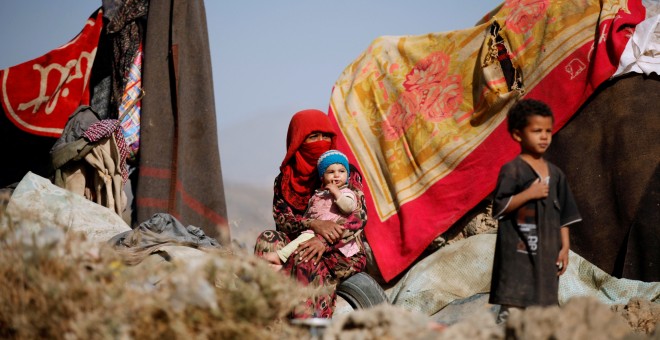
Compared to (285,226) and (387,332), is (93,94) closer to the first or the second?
(285,226)

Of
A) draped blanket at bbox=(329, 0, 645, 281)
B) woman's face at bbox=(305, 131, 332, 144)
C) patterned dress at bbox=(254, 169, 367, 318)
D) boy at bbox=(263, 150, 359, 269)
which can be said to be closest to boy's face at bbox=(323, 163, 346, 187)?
boy at bbox=(263, 150, 359, 269)

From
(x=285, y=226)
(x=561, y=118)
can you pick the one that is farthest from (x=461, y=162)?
(x=285, y=226)

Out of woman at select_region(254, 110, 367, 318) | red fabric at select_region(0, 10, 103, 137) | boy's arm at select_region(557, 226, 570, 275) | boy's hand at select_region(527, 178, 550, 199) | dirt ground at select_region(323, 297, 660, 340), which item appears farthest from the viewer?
red fabric at select_region(0, 10, 103, 137)

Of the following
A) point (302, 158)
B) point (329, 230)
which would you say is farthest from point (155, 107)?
point (329, 230)

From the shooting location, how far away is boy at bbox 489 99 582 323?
10.9ft

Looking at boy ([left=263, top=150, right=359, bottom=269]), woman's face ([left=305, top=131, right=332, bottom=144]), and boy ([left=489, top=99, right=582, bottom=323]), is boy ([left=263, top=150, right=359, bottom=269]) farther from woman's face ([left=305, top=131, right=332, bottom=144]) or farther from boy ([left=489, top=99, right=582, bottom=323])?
boy ([left=489, top=99, right=582, bottom=323])

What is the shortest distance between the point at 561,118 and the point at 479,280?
1.36 metres

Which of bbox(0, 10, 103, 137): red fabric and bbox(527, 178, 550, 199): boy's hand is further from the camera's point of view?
bbox(0, 10, 103, 137): red fabric

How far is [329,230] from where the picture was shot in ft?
16.4

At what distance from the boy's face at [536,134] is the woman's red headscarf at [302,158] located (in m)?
2.41

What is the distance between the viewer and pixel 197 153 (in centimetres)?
746

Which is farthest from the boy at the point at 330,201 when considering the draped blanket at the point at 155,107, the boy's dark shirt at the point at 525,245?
the draped blanket at the point at 155,107

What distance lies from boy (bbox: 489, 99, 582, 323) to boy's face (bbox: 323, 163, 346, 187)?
72.4 inches

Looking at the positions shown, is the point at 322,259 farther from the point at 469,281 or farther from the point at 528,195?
the point at 528,195
